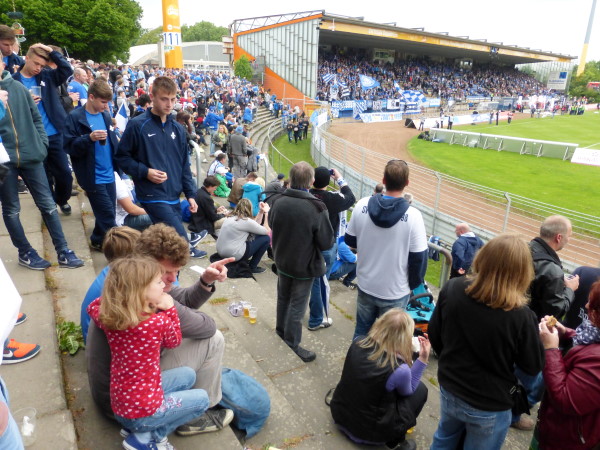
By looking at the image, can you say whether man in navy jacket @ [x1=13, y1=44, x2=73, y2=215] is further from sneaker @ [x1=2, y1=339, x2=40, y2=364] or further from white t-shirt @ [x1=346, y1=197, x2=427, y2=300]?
white t-shirt @ [x1=346, y1=197, x2=427, y2=300]

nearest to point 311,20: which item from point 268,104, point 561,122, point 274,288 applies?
point 268,104

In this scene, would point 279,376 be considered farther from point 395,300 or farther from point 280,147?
point 280,147

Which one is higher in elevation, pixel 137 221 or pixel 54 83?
pixel 54 83

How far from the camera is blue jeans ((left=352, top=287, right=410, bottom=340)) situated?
353 centimetres

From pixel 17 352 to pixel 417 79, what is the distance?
180ft

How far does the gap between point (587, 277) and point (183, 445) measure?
3371 mm

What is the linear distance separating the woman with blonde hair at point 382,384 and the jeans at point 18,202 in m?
3.09

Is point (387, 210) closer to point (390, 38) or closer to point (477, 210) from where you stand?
point (477, 210)

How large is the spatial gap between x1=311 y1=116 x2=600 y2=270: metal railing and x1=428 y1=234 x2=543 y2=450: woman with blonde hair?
6005mm

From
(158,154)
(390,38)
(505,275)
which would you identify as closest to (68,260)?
(158,154)

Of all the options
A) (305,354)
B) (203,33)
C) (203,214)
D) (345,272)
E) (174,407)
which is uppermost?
(203,33)

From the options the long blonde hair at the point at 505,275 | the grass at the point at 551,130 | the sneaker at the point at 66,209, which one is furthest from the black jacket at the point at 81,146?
the grass at the point at 551,130

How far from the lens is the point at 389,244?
3385 millimetres

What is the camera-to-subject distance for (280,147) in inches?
930
